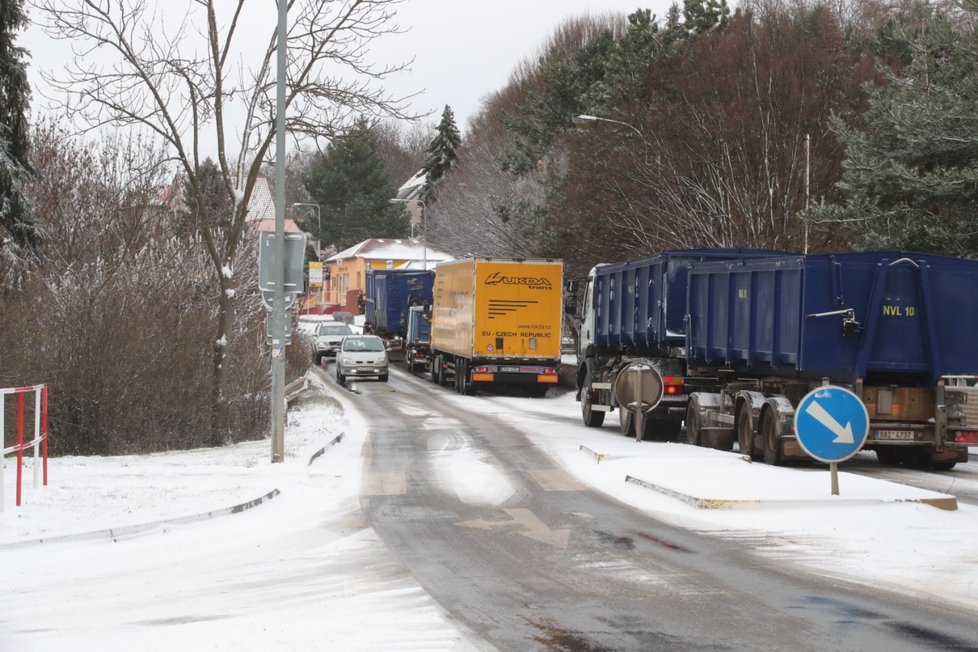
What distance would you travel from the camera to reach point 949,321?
17.5 metres

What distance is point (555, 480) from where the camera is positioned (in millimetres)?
16266

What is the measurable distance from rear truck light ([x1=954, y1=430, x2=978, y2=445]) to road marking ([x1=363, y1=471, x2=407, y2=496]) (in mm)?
7647

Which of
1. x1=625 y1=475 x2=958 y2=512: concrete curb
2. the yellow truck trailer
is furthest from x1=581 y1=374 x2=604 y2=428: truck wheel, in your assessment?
x1=625 y1=475 x2=958 y2=512: concrete curb

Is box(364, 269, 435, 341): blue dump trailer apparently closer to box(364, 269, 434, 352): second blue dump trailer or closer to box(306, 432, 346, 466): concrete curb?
box(364, 269, 434, 352): second blue dump trailer

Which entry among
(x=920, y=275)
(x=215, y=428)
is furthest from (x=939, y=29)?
(x=215, y=428)

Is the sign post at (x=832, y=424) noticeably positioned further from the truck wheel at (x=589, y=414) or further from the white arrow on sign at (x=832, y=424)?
the truck wheel at (x=589, y=414)

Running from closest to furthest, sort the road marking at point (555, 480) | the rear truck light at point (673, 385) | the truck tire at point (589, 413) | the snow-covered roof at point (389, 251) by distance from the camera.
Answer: the road marking at point (555, 480), the rear truck light at point (673, 385), the truck tire at point (589, 413), the snow-covered roof at point (389, 251)

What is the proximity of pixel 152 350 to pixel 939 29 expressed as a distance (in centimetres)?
1758

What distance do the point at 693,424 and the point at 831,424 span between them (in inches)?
346

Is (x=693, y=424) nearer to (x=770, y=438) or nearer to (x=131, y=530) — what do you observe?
(x=770, y=438)

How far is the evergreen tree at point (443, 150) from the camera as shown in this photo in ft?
327

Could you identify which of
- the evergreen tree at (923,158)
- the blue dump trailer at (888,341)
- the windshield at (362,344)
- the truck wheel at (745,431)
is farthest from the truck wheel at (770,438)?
the windshield at (362,344)

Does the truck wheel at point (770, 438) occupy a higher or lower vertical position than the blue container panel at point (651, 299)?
lower

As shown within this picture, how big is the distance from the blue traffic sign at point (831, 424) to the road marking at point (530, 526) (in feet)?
9.30
